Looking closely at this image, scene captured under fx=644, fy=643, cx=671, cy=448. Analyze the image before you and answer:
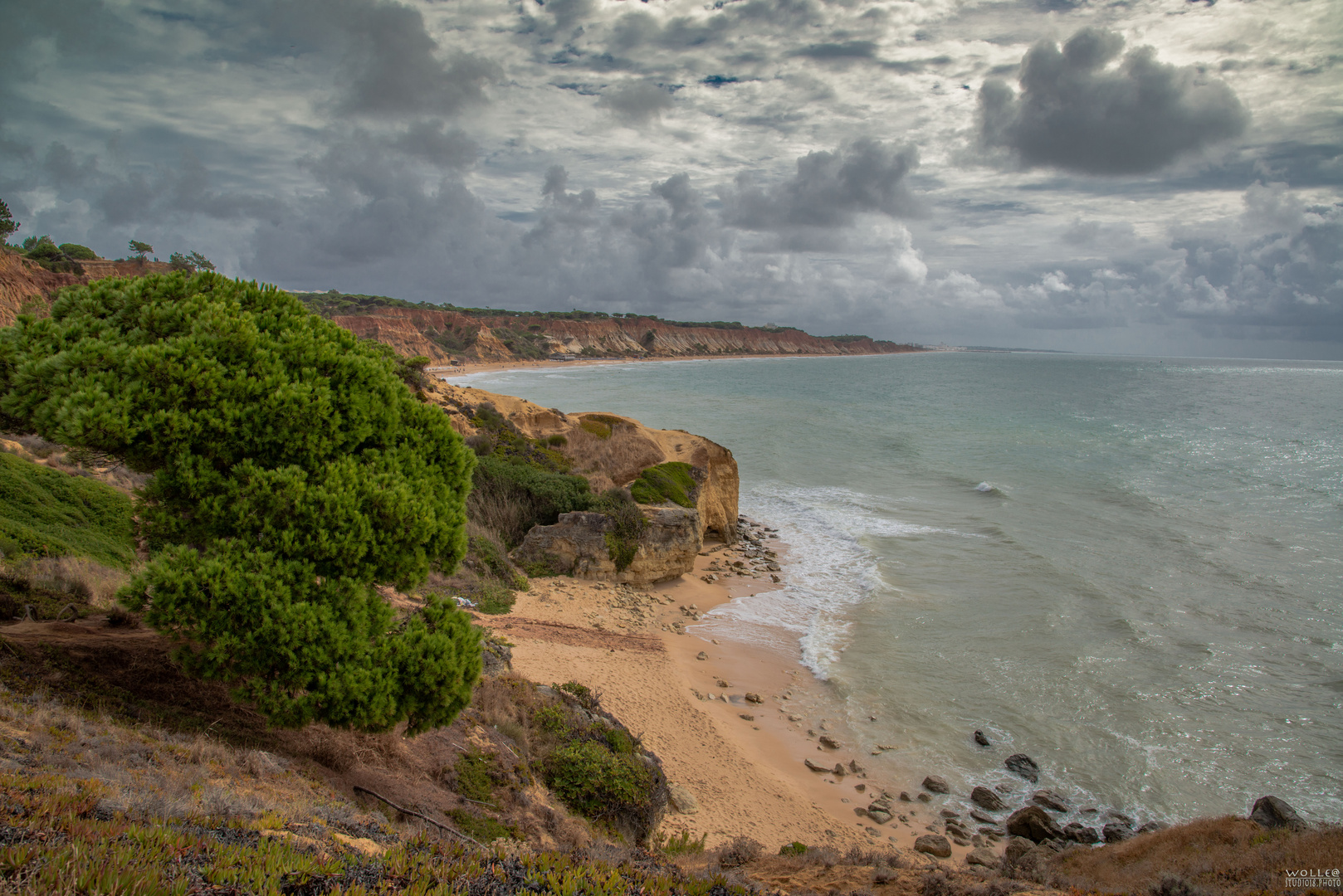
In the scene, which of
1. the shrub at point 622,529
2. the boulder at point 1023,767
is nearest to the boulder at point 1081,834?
the boulder at point 1023,767

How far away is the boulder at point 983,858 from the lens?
8453mm

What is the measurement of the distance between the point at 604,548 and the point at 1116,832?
11.6 meters

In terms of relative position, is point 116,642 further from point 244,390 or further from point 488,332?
point 488,332

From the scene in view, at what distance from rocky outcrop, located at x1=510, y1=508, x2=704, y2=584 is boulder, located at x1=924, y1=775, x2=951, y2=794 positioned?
29.0 feet

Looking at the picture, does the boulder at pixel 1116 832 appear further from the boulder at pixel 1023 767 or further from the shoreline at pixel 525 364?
the shoreline at pixel 525 364

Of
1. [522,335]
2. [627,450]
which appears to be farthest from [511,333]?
[627,450]

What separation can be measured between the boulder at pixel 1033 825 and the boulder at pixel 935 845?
123 centimetres

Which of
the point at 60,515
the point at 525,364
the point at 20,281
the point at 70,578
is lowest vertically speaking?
the point at 70,578

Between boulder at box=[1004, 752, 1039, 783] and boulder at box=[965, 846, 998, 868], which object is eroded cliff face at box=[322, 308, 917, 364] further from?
boulder at box=[965, 846, 998, 868]

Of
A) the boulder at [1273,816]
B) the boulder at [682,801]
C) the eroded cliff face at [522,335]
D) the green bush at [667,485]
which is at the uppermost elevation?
the eroded cliff face at [522,335]

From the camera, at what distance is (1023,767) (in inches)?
422

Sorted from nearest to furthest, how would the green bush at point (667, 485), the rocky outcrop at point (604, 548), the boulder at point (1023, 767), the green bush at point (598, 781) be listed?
the green bush at point (598, 781), the boulder at point (1023, 767), the rocky outcrop at point (604, 548), the green bush at point (667, 485)

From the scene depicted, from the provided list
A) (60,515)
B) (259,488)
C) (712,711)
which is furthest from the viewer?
(712,711)

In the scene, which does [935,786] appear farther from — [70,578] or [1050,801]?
[70,578]
